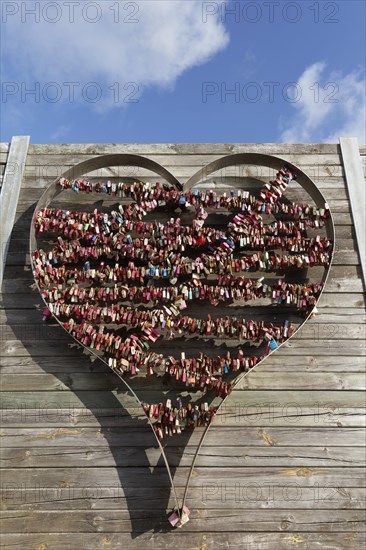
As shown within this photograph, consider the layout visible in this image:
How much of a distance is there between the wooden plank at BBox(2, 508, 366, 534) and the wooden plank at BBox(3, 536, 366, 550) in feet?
0.07

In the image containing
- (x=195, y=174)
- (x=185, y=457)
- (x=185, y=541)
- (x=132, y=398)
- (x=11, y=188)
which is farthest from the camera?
(x=11, y=188)

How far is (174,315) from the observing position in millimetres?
2590

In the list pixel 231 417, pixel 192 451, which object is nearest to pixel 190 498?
pixel 192 451

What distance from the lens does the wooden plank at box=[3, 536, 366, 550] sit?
7.36 feet

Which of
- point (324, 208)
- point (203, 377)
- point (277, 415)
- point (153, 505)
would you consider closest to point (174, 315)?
point (203, 377)

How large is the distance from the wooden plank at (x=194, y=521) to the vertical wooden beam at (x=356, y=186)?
1.39m

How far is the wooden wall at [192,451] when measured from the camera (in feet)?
7.49

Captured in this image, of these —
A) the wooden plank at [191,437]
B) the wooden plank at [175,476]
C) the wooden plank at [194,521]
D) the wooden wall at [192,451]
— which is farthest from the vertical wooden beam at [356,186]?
the wooden plank at [194,521]

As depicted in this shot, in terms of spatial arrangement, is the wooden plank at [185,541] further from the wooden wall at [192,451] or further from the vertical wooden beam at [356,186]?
the vertical wooden beam at [356,186]

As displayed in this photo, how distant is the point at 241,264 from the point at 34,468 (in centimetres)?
162

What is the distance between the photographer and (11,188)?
3092 millimetres

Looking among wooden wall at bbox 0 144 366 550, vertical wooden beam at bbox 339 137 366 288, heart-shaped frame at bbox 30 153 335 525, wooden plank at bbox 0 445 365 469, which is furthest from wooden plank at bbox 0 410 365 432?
heart-shaped frame at bbox 30 153 335 525

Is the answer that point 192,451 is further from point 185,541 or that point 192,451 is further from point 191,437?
point 185,541

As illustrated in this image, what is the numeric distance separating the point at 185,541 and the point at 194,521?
0.33ft
